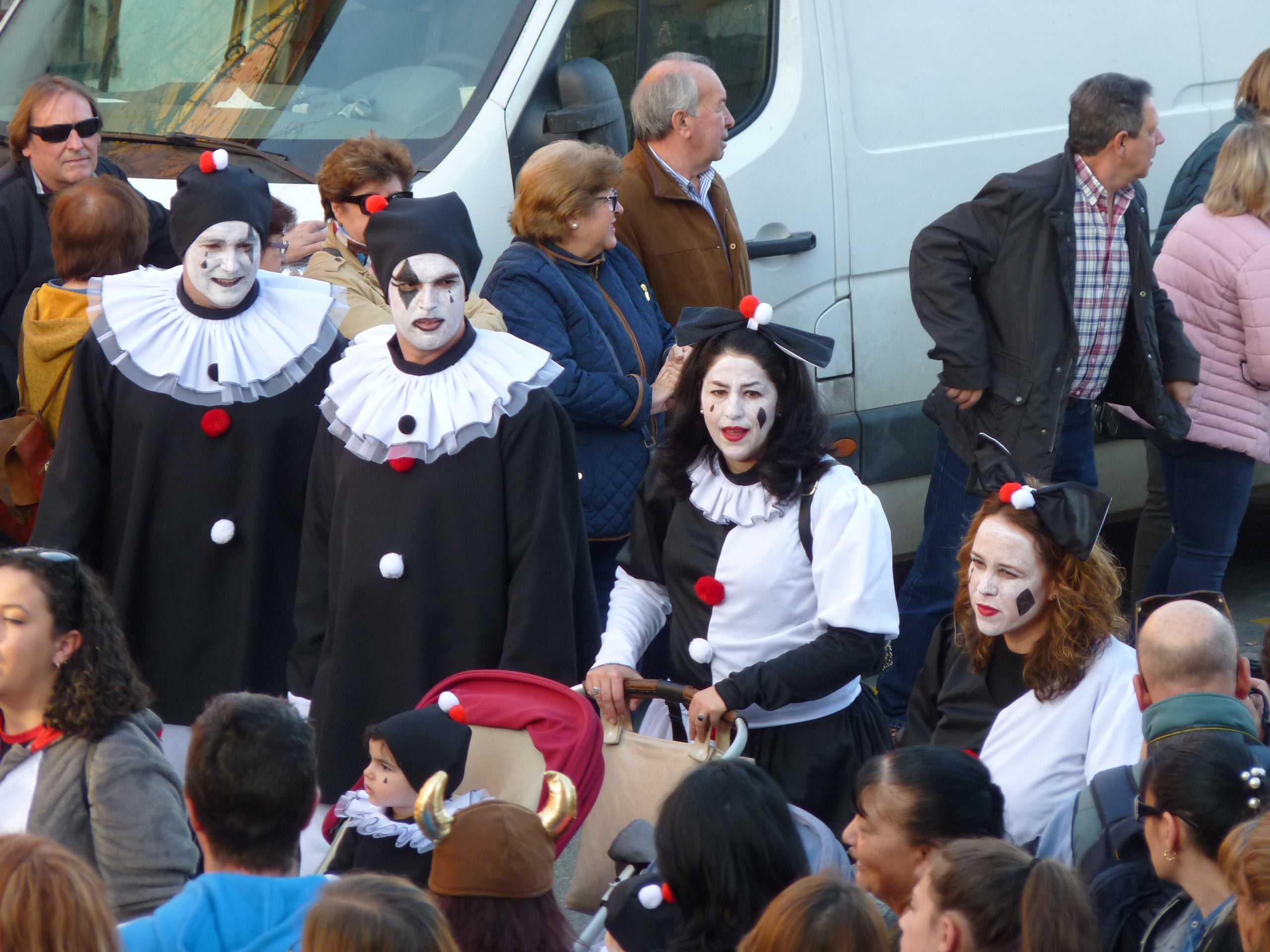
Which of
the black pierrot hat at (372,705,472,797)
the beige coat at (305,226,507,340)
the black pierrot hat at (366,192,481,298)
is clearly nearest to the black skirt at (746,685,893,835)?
the black pierrot hat at (372,705,472,797)

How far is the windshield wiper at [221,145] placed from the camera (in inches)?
200

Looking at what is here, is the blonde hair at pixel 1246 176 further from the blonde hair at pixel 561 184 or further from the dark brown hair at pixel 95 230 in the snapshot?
the dark brown hair at pixel 95 230

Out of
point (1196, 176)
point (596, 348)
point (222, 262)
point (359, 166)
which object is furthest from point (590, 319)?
point (1196, 176)

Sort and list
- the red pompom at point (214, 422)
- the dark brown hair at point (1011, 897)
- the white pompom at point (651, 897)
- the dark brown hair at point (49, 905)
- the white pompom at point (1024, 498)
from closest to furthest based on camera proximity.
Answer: the dark brown hair at point (49, 905) < the dark brown hair at point (1011, 897) < the white pompom at point (651, 897) < the white pompom at point (1024, 498) < the red pompom at point (214, 422)

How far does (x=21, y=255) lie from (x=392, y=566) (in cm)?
202

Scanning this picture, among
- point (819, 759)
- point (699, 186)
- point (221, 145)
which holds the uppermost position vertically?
point (221, 145)

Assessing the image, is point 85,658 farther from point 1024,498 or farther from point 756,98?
point 756,98

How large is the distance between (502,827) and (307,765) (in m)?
0.39

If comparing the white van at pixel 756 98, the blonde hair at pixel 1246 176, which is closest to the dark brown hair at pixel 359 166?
the white van at pixel 756 98

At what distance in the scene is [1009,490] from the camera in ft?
12.0

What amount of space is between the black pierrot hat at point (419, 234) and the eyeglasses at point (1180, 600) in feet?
→ 5.80

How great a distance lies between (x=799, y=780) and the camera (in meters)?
3.70

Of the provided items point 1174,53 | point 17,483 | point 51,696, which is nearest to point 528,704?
point 51,696

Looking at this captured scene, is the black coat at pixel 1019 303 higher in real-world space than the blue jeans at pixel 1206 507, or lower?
higher
